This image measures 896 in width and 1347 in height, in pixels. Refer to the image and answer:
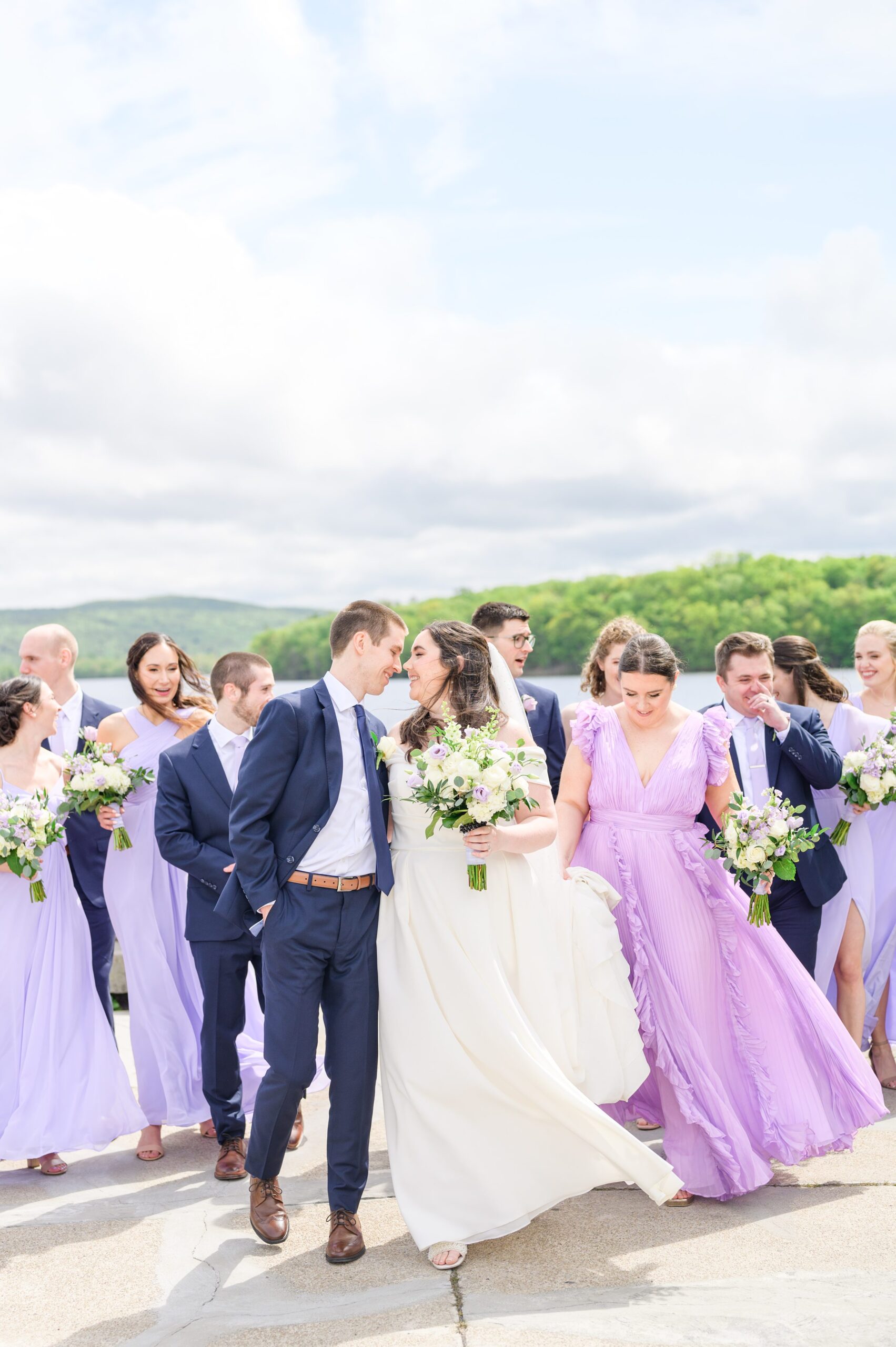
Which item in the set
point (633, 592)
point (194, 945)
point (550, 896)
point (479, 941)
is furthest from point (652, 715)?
point (633, 592)

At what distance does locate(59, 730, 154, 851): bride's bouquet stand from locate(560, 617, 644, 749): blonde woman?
2445 mm

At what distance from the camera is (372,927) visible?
4602 millimetres

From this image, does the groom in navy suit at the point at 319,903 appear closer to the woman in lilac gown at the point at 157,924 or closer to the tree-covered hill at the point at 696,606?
the woman in lilac gown at the point at 157,924

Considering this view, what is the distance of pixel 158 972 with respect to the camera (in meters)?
6.10

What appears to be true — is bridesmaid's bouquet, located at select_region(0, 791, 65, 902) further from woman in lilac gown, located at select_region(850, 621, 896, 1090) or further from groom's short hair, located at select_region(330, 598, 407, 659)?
woman in lilac gown, located at select_region(850, 621, 896, 1090)

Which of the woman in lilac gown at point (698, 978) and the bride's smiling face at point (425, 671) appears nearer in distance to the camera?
the bride's smiling face at point (425, 671)

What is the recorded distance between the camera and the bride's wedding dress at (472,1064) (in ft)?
14.5

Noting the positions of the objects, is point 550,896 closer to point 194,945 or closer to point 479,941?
point 479,941

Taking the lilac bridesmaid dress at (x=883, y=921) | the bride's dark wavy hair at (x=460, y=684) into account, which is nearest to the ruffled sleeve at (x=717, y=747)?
the bride's dark wavy hair at (x=460, y=684)

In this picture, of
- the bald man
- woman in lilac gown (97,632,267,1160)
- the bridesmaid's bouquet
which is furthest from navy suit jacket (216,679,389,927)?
the bald man

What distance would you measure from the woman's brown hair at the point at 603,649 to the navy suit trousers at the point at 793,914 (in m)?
1.62

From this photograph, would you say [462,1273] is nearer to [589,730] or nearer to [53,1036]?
[589,730]

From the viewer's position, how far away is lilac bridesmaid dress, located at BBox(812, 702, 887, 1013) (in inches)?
255

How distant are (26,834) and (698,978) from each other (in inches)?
123
